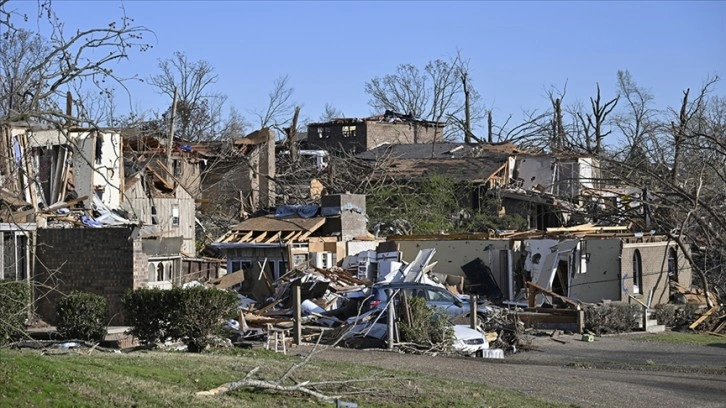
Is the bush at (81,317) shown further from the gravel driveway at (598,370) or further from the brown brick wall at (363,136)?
the brown brick wall at (363,136)

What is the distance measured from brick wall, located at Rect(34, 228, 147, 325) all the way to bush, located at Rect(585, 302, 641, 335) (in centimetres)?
1262

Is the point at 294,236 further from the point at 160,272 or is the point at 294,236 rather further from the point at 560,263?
the point at 560,263

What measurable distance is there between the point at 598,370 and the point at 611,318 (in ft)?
28.7

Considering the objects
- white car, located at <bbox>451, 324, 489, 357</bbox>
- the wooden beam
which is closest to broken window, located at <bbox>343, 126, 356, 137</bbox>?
the wooden beam

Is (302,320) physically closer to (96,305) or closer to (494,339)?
(494,339)

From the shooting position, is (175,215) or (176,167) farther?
(176,167)

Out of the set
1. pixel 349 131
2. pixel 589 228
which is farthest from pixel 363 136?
pixel 589 228

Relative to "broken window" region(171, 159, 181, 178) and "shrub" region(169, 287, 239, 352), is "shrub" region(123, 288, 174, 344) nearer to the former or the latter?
"shrub" region(169, 287, 239, 352)

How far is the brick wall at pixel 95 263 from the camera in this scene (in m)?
26.2

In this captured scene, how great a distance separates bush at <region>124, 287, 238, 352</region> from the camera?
18812 mm

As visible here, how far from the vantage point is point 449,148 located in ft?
200

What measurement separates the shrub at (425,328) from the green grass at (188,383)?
15.1 feet

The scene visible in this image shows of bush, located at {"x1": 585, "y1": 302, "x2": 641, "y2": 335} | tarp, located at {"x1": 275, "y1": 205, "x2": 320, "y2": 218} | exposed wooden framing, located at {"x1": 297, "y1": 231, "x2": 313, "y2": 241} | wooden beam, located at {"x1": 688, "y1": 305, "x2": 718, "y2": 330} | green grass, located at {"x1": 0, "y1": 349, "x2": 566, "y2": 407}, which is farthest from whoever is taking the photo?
tarp, located at {"x1": 275, "y1": 205, "x2": 320, "y2": 218}

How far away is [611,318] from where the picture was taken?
29375 mm
